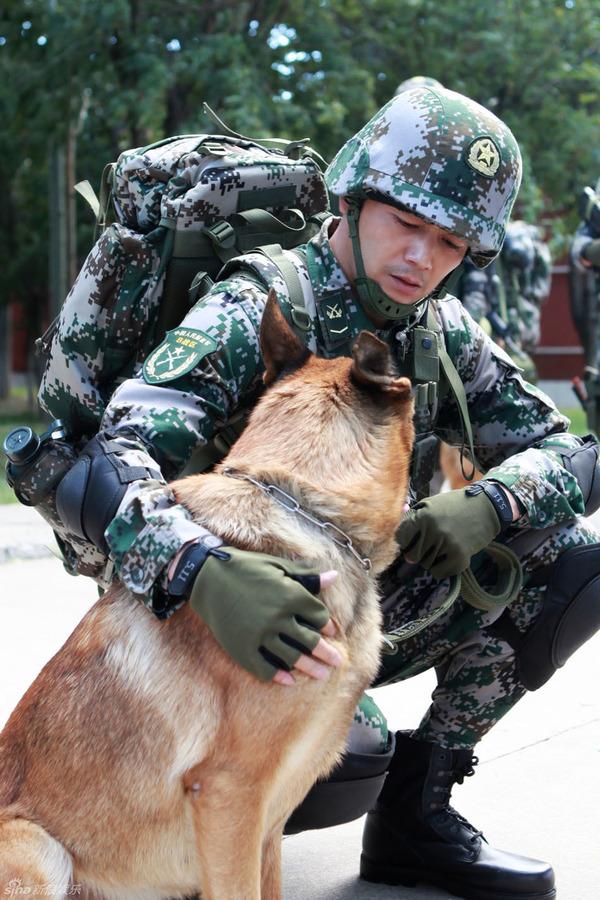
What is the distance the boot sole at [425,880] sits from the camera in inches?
107

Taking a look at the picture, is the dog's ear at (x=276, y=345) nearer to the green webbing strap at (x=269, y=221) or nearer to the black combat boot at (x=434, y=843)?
the green webbing strap at (x=269, y=221)

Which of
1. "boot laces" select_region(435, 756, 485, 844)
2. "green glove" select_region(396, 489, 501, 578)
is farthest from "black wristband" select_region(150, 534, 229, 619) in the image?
"boot laces" select_region(435, 756, 485, 844)

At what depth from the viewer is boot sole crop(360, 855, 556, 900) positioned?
2.72m

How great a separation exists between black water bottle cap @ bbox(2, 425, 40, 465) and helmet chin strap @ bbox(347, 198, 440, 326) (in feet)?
2.76

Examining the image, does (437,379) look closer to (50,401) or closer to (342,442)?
(342,442)

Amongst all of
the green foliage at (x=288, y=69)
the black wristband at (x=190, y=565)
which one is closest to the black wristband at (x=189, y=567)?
the black wristband at (x=190, y=565)

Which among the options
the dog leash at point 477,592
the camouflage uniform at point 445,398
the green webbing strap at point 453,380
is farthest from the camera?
the green webbing strap at point 453,380

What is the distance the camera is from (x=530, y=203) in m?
14.6

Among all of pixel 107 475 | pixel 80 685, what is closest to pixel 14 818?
pixel 80 685

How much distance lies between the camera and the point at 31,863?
204 centimetres

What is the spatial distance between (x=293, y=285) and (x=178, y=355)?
0.38m

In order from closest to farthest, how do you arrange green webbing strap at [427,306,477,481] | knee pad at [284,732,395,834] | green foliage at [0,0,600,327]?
1. knee pad at [284,732,395,834]
2. green webbing strap at [427,306,477,481]
3. green foliage at [0,0,600,327]

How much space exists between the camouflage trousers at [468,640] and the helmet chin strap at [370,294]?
0.61 m

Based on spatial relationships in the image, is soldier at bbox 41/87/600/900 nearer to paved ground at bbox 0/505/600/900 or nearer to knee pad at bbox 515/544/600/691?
knee pad at bbox 515/544/600/691
